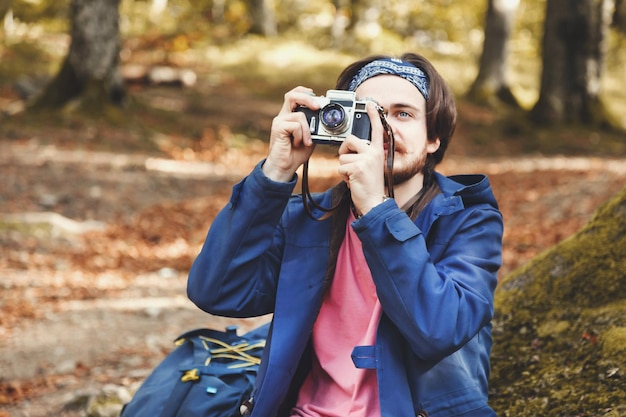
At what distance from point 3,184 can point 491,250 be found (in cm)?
822

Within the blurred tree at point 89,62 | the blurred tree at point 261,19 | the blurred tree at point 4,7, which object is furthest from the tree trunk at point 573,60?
the blurred tree at point 4,7

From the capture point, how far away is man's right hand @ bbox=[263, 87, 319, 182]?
247 centimetres

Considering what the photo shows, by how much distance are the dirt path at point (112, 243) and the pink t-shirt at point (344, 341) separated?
2232 mm

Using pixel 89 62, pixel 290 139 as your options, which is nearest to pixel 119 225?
pixel 89 62

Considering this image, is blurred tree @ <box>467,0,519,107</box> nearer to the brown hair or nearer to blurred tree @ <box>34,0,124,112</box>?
blurred tree @ <box>34,0,124,112</box>

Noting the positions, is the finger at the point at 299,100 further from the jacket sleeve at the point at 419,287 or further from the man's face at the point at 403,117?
the jacket sleeve at the point at 419,287

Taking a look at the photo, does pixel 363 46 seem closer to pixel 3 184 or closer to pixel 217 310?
pixel 3 184

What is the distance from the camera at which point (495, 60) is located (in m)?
18.1

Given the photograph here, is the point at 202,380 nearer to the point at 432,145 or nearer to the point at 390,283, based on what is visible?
the point at 390,283

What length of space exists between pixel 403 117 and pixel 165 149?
9.84 metres

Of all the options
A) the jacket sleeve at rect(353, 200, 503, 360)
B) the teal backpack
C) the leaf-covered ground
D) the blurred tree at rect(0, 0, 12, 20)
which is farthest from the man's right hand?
the blurred tree at rect(0, 0, 12, 20)

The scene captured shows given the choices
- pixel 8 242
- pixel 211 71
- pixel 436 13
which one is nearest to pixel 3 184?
pixel 8 242

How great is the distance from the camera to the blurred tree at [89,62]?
12188 mm

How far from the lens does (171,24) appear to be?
1018 inches
